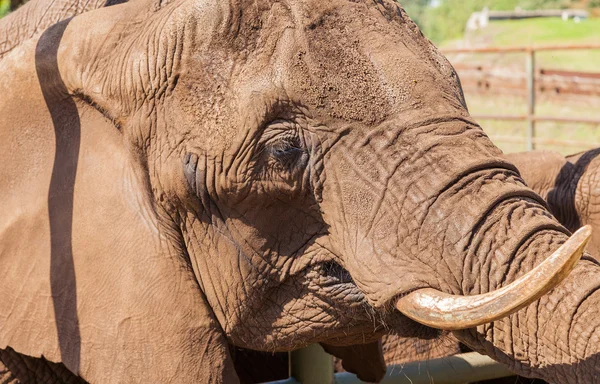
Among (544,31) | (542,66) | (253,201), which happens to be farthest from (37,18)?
(544,31)

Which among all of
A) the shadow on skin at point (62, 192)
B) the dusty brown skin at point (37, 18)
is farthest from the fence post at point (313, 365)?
the dusty brown skin at point (37, 18)

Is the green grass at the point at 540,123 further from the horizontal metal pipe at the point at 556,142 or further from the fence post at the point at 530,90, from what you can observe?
the fence post at the point at 530,90

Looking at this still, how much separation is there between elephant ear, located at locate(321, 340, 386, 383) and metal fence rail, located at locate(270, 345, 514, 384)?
0.05 meters

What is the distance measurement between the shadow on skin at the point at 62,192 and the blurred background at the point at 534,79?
15.9ft

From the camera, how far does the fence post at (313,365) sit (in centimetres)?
249

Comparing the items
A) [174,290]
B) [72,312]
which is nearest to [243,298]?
[174,290]

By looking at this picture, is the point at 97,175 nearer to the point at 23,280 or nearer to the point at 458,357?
the point at 23,280

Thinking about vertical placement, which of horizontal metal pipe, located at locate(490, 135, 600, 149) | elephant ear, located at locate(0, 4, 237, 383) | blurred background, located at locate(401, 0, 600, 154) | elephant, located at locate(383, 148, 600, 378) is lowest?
blurred background, located at locate(401, 0, 600, 154)

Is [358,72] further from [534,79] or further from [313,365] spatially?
[534,79]

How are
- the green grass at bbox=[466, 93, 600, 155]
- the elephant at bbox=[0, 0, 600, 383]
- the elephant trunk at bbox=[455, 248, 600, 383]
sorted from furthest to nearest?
the green grass at bbox=[466, 93, 600, 155]
the elephant at bbox=[0, 0, 600, 383]
the elephant trunk at bbox=[455, 248, 600, 383]

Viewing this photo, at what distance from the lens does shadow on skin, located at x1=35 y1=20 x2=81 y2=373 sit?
221 cm

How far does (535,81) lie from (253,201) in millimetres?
13915

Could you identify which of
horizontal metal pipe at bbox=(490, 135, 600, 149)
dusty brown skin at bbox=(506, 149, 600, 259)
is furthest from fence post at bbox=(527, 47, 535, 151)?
dusty brown skin at bbox=(506, 149, 600, 259)

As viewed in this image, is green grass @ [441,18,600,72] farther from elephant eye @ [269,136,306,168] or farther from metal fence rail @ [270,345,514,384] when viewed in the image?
elephant eye @ [269,136,306,168]
